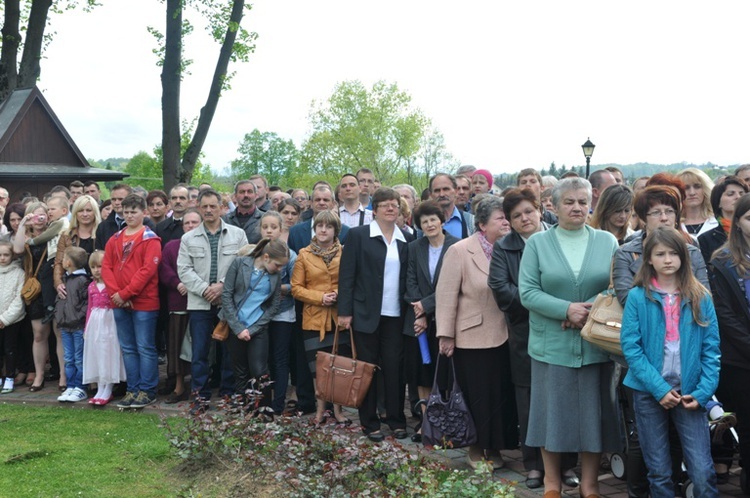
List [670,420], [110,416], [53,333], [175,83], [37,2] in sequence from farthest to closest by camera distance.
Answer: [37,2] → [175,83] → [53,333] → [110,416] → [670,420]

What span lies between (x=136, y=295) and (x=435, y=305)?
357 cm

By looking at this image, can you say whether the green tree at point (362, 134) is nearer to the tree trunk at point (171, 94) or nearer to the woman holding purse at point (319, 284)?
the tree trunk at point (171, 94)

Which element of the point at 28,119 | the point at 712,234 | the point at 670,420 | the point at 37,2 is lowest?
the point at 670,420

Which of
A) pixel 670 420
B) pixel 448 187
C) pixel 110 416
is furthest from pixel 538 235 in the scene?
pixel 110 416

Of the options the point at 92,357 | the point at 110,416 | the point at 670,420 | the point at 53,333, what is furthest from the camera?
the point at 53,333

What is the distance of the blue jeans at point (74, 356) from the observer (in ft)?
30.9

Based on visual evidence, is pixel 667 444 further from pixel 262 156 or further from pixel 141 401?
pixel 262 156

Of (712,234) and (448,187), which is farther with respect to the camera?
(448,187)

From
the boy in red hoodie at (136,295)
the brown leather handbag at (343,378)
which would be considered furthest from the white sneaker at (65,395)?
the brown leather handbag at (343,378)

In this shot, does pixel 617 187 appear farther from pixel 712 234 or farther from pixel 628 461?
pixel 628 461

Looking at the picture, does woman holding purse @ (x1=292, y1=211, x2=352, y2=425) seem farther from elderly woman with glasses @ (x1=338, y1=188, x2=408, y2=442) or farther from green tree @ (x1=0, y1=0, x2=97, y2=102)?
green tree @ (x1=0, y1=0, x2=97, y2=102)

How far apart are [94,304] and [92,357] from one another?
0.59m

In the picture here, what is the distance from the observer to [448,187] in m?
8.86

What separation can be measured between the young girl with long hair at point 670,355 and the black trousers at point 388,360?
280cm
